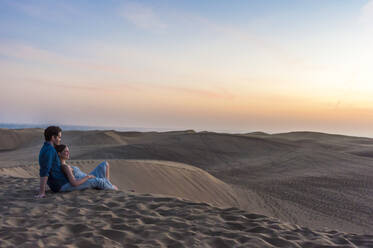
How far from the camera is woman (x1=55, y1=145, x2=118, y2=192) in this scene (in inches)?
236

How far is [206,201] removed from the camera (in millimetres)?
9258

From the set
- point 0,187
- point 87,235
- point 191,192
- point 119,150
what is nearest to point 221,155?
point 119,150

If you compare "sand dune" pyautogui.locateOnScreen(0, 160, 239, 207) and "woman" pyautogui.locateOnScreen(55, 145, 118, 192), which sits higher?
"woman" pyautogui.locateOnScreen(55, 145, 118, 192)

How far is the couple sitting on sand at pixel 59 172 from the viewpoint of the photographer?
18.4ft

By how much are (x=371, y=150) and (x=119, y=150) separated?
54.7 feet

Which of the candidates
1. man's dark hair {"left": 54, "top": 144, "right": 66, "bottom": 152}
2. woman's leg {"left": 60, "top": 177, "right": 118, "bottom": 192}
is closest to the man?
man's dark hair {"left": 54, "top": 144, "right": 66, "bottom": 152}

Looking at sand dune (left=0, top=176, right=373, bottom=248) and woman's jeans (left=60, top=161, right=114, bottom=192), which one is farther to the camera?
woman's jeans (left=60, top=161, right=114, bottom=192)

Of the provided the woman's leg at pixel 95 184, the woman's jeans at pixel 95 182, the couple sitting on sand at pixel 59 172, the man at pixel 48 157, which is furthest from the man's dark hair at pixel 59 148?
the woman's leg at pixel 95 184

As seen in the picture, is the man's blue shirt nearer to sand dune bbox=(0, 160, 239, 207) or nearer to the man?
the man

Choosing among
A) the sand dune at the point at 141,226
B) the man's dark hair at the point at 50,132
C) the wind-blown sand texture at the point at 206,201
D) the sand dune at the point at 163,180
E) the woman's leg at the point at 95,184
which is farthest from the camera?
the sand dune at the point at 163,180

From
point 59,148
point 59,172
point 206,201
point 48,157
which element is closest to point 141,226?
point 48,157

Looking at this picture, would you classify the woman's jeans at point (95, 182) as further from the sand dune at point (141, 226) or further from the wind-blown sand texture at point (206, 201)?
the sand dune at point (141, 226)

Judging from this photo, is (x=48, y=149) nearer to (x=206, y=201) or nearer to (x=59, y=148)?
(x=59, y=148)

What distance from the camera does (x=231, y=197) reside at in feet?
33.2
